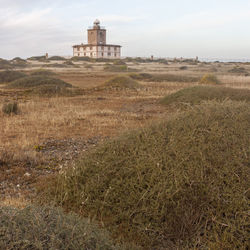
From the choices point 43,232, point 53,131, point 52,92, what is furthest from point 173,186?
point 52,92

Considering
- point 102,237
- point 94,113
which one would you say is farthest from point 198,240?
point 94,113

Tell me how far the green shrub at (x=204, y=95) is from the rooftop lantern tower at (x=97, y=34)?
58.5 metres

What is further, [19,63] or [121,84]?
[19,63]

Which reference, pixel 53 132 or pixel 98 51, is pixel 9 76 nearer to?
pixel 53 132

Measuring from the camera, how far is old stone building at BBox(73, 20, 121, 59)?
69438mm

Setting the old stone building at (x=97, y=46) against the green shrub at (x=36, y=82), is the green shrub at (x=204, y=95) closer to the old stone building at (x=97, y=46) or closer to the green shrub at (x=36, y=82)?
the green shrub at (x=36, y=82)

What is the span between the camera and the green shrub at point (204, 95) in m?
13.0

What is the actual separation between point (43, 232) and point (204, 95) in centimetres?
1177

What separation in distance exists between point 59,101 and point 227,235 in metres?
12.5

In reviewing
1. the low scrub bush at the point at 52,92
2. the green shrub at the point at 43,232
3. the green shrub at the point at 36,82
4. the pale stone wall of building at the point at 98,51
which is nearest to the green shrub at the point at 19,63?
the pale stone wall of building at the point at 98,51

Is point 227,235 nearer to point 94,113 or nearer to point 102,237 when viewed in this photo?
point 102,237

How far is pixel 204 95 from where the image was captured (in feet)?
43.7

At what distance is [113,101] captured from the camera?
15.3m

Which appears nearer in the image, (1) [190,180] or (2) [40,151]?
(1) [190,180]
